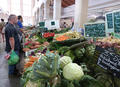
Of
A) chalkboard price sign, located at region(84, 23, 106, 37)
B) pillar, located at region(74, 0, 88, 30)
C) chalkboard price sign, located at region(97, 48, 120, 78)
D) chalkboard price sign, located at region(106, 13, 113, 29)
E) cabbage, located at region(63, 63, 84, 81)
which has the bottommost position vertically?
cabbage, located at region(63, 63, 84, 81)

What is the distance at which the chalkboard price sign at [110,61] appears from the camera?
37.9 inches

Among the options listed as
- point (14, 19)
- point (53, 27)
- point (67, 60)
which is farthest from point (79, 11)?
point (67, 60)

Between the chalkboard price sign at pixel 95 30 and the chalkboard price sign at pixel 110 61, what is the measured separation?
1154 millimetres

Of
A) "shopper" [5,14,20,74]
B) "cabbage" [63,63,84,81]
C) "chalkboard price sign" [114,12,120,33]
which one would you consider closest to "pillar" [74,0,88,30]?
"shopper" [5,14,20,74]

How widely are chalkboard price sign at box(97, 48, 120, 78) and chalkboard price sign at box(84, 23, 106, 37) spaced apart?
1.15 metres

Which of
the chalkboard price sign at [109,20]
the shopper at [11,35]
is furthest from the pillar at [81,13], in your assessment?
the chalkboard price sign at [109,20]

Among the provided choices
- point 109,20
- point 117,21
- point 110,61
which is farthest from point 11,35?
point 110,61

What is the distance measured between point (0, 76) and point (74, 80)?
327cm

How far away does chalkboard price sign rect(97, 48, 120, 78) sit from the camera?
96 cm

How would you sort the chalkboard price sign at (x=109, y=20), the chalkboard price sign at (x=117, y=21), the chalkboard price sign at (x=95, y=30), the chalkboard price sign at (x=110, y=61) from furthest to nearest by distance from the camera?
the chalkboard price sign at (x=95, y=30), the chalkboard price sign at (x=109, y=20), the chalkboard price sign at (x=117, y=21), the chalkboard price sign at (x=110, y=61)

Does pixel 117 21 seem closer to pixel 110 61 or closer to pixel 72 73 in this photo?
pixel 110 61

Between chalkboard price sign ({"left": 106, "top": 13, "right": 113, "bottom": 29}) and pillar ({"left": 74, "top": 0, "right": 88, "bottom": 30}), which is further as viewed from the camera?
pillar ({"left": 74, "top": 0, "right": 88, "bottom": 30})

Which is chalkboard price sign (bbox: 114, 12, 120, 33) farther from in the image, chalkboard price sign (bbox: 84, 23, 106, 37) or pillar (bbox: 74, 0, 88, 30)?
pillar (bbox: 74, 0, 88, 30)

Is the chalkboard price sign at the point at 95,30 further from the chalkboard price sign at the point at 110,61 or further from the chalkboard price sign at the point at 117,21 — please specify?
the chalkboard price sign at the point at 110,61
